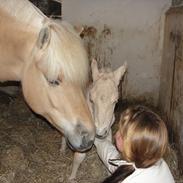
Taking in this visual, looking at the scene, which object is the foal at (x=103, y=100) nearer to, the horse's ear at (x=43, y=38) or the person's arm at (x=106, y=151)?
the person's arm at (x=106, y=151)

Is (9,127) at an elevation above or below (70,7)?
below

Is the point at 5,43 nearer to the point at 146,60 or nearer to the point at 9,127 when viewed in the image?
Answer: the point at 9,127

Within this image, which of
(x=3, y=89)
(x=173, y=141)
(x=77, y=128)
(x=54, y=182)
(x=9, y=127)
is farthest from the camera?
(x=3, y=89)

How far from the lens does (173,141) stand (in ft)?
12.0

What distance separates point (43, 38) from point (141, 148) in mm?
904

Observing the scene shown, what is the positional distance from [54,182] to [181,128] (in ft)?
3.95

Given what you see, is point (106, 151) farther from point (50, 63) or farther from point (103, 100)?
point (50, 63)

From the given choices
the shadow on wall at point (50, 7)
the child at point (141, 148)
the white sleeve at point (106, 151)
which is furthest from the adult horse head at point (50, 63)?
the shadow on wall at point (50, 7)

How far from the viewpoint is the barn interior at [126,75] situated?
134 inches

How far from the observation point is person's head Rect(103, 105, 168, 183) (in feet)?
5.58

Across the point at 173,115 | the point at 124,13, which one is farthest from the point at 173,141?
the point at 124,13

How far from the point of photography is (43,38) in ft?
7.25

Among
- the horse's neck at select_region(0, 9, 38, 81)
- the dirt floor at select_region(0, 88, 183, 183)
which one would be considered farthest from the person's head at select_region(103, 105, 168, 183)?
the dirt floor at select_region(0, 88, 183, 183)

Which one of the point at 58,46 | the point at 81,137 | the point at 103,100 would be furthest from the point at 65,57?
the point at 103,100
